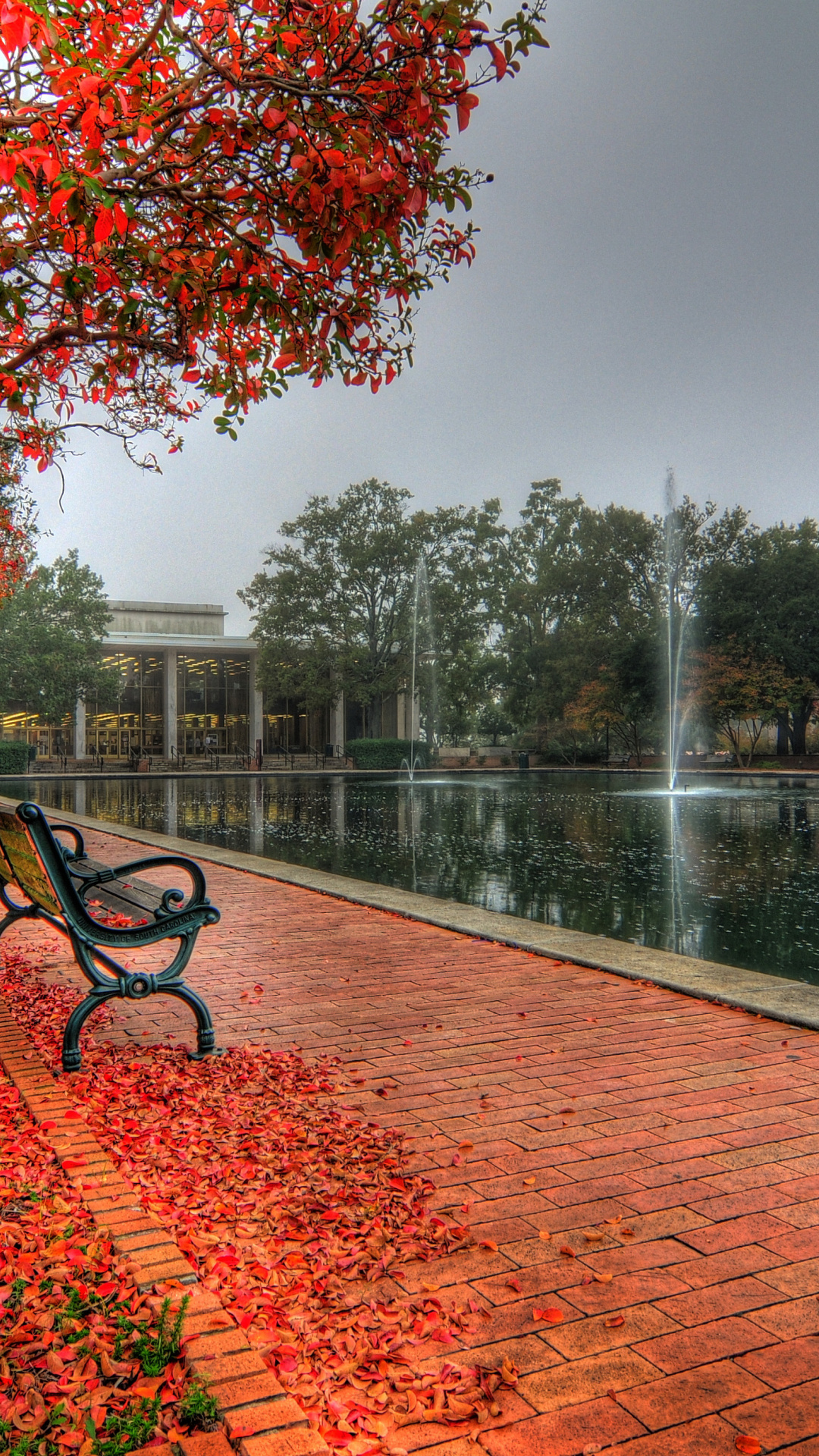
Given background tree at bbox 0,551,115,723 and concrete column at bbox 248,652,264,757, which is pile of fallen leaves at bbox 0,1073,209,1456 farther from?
concrete column at bbox 248,652,264,757

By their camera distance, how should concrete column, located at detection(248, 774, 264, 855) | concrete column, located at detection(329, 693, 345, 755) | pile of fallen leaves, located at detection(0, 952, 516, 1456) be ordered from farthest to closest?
concrete column, located at detection(329, 693, 345, 755) → concrete column, located at detection(248, 774, 264, 855) → pile of fallen leaves, located at detection(0, 952, 516, 1456)

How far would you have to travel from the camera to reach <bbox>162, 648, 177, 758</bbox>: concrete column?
2009 inches

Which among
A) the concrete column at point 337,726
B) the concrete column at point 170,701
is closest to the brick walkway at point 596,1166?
the concrete column at point 170,701

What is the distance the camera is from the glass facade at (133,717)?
53375 millimetres

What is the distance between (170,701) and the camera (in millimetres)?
51344

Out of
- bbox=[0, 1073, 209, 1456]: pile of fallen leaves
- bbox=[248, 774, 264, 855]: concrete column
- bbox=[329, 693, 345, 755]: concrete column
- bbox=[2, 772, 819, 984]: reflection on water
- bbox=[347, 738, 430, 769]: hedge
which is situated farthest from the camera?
bbox=[329, 693, 345, 755]: concrete column

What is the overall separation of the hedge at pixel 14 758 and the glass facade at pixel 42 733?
1146 cm

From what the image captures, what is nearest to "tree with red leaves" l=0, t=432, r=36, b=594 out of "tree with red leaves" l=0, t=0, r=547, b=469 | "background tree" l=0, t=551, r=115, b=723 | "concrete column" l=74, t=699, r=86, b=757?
"tree with red leaves" l=0, t=0, r=547, b=469

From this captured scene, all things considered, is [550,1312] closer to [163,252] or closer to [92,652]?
[163,252]

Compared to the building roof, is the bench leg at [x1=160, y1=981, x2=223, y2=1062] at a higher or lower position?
lower

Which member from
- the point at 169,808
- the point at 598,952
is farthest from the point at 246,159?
the point at 169,808

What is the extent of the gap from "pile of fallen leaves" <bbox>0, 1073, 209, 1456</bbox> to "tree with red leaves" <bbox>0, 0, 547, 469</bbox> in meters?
2.65

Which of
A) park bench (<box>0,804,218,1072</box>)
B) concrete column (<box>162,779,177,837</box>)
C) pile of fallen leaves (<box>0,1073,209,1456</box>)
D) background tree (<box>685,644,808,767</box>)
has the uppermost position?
background tree (<box>685,644,808,767</box>)

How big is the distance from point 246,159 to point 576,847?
10077 mm
